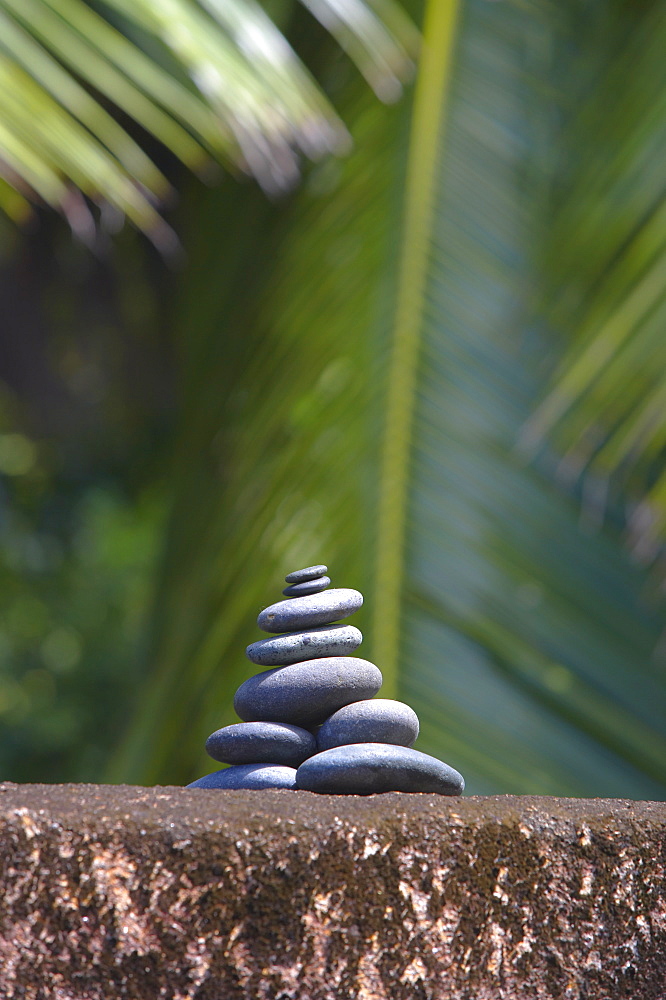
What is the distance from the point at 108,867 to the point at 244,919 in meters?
0.17

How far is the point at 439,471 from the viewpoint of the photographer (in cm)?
252

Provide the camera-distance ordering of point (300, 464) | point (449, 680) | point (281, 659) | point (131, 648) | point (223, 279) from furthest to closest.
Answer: point (131, 648), point (223, 279), point (300, 464), point (449, 680), point (281, 659)

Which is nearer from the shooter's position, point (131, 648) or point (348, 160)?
point (348, 160)

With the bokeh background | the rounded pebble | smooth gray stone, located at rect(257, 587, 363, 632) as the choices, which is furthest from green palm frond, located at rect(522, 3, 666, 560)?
the rounded pebble

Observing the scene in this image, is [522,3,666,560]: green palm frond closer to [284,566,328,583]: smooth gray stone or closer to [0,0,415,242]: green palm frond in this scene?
[284,566,328,583]: smooth gray stone

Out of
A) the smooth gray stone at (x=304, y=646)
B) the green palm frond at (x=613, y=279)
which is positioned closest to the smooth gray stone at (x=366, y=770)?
the smooth gray stone at (x=304, y=646)

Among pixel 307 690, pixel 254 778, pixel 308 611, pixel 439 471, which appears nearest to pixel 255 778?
pixel 254 778

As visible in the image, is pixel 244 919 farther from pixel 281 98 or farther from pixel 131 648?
pixel 131 648

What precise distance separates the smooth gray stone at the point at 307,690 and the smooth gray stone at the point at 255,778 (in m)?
0.09

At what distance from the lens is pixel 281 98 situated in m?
1.21

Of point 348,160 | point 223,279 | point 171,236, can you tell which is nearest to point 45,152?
point 348,160

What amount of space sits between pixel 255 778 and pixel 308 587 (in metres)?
0.33

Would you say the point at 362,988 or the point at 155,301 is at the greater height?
the point at 155,301

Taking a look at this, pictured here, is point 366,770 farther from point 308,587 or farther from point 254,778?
point 308,587
